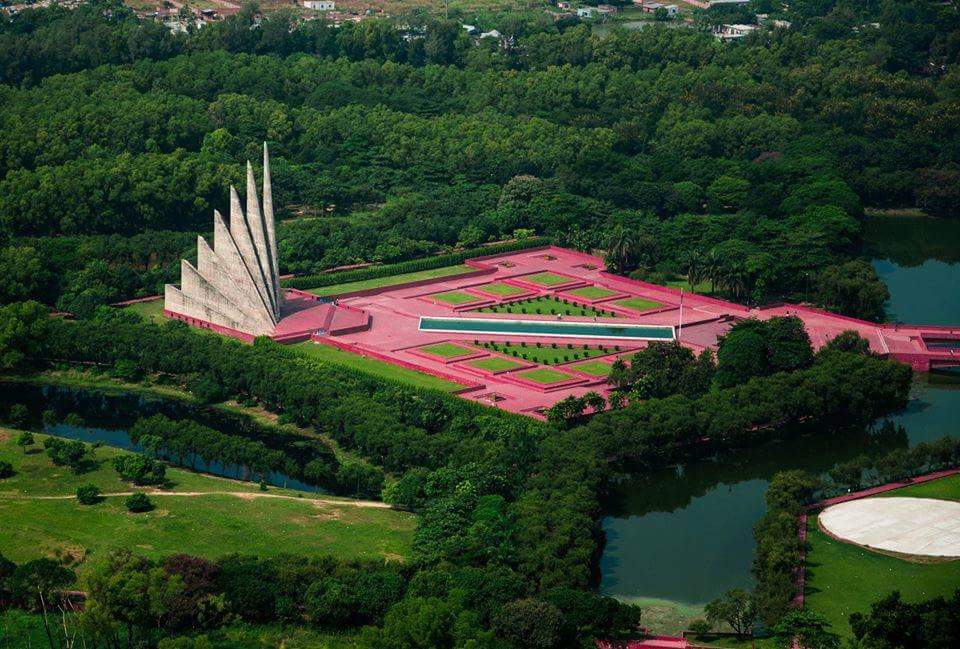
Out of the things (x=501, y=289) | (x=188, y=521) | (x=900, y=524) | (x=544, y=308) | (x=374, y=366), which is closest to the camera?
(x=188, y=521)

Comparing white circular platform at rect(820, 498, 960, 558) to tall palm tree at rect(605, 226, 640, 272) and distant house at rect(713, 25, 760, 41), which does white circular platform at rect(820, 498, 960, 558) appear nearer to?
tall palm tree at rect(605, 226, 640, 272)

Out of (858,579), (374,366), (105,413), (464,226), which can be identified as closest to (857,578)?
(858,579)

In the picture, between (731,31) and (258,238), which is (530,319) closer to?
(258,238)

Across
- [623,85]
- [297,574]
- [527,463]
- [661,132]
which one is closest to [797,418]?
[527,463]

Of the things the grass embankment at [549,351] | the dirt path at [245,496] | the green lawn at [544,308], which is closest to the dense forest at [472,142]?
the green lawn at [544,308]

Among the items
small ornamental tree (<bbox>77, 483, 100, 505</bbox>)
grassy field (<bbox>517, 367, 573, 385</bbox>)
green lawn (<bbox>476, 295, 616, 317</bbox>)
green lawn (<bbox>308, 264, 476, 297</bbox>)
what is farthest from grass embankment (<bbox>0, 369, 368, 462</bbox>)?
green lawn (<bbox>476, 295, 616, 317</bbox>)

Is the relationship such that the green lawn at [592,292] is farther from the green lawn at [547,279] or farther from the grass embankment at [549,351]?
the grass embankment at [549,351]

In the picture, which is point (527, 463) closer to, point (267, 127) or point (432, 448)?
point (432, 448)
